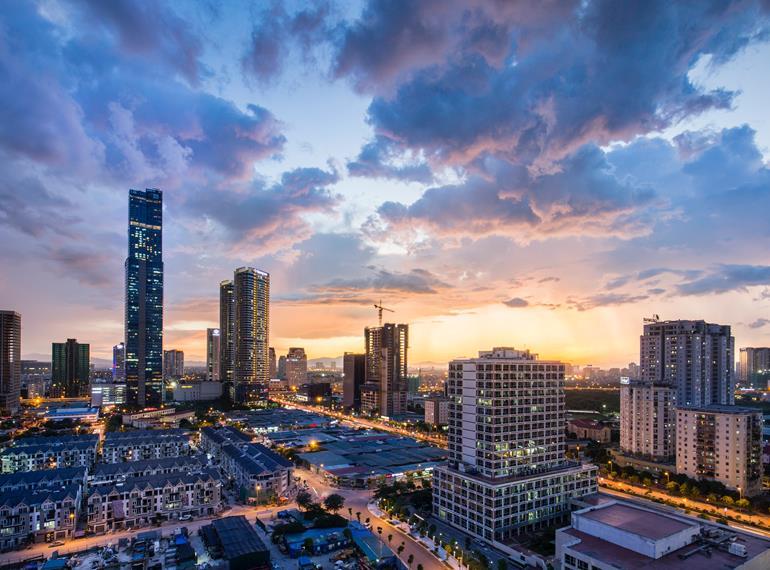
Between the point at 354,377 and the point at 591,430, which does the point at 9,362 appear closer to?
the point at 354,377

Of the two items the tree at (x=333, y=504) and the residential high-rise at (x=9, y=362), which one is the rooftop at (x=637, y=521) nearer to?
the tree at (x=333, y=504)

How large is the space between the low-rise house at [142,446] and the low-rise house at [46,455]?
3.35 m

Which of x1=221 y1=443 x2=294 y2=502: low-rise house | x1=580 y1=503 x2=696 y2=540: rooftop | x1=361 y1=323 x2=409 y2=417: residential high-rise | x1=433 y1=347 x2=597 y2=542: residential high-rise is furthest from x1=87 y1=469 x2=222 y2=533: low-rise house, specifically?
x1=361 y1=323 x2=409 y2=417: residential high-rise

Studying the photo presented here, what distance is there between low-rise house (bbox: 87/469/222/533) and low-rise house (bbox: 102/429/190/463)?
3276cm

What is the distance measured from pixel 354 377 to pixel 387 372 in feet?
84.2

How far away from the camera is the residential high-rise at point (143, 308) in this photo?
576 ft

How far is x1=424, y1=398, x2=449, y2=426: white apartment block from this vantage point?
148788 millimetres

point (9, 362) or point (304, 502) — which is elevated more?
point (9, 362)

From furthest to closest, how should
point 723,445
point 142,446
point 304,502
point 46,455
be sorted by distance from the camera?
point 142,446 < point 46,455 < point 723,445 < point 304,502

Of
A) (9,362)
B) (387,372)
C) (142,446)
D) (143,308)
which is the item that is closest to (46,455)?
(142,446)

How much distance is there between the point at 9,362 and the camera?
558ft

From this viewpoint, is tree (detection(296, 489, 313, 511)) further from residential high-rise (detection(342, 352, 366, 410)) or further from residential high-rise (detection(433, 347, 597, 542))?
residential high-rise (detection(342, 352, 366, 410))

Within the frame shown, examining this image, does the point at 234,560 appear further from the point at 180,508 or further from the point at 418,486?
the point at 418,486

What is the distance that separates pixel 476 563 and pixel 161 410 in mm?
148216
